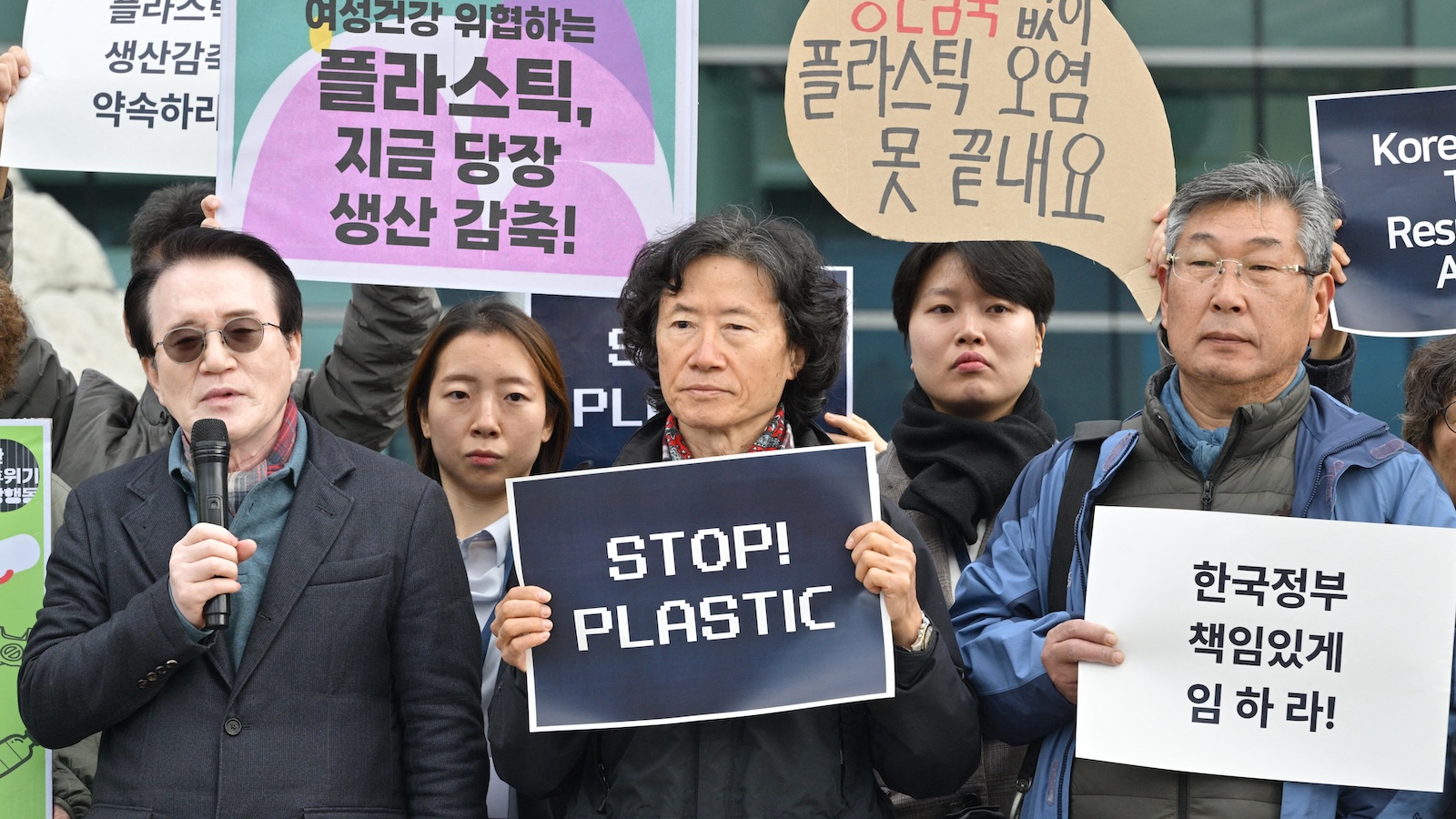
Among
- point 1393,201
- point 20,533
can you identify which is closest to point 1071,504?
point 1393,201

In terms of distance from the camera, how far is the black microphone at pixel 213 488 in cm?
281

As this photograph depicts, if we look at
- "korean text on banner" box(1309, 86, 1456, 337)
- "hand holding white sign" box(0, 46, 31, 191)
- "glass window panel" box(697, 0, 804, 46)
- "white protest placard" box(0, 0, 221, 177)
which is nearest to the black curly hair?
"korean text on banner" box(1309, 86, 1456, 337)

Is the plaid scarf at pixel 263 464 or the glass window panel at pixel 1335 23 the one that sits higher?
the glass window panel at pixel 1335 23

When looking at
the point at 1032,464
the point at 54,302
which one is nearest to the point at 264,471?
the point at 1032,464

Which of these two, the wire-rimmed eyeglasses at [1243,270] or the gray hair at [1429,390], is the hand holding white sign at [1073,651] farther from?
the gray hair at [1429,390]

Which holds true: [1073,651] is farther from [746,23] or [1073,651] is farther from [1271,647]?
[746,23]

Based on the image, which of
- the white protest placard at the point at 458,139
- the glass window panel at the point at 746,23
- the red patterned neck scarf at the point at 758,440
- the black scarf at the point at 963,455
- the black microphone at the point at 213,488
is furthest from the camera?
the glass window panel at the point at 746,23

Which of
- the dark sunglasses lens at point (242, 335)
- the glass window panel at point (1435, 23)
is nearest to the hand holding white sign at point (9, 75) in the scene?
the dark sunglasses lens at point (242, 335)

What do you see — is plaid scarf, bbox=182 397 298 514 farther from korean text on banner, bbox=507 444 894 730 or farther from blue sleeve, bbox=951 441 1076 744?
blue sleeve, bbox=951 441 1076 744

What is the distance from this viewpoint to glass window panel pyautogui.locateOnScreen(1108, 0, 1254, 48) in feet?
30.5

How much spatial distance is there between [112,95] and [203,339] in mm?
1755

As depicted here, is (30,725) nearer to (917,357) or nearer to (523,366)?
(523,366)

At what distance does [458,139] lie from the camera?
414 centimetres

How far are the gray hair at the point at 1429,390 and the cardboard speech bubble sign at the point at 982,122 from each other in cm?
82
